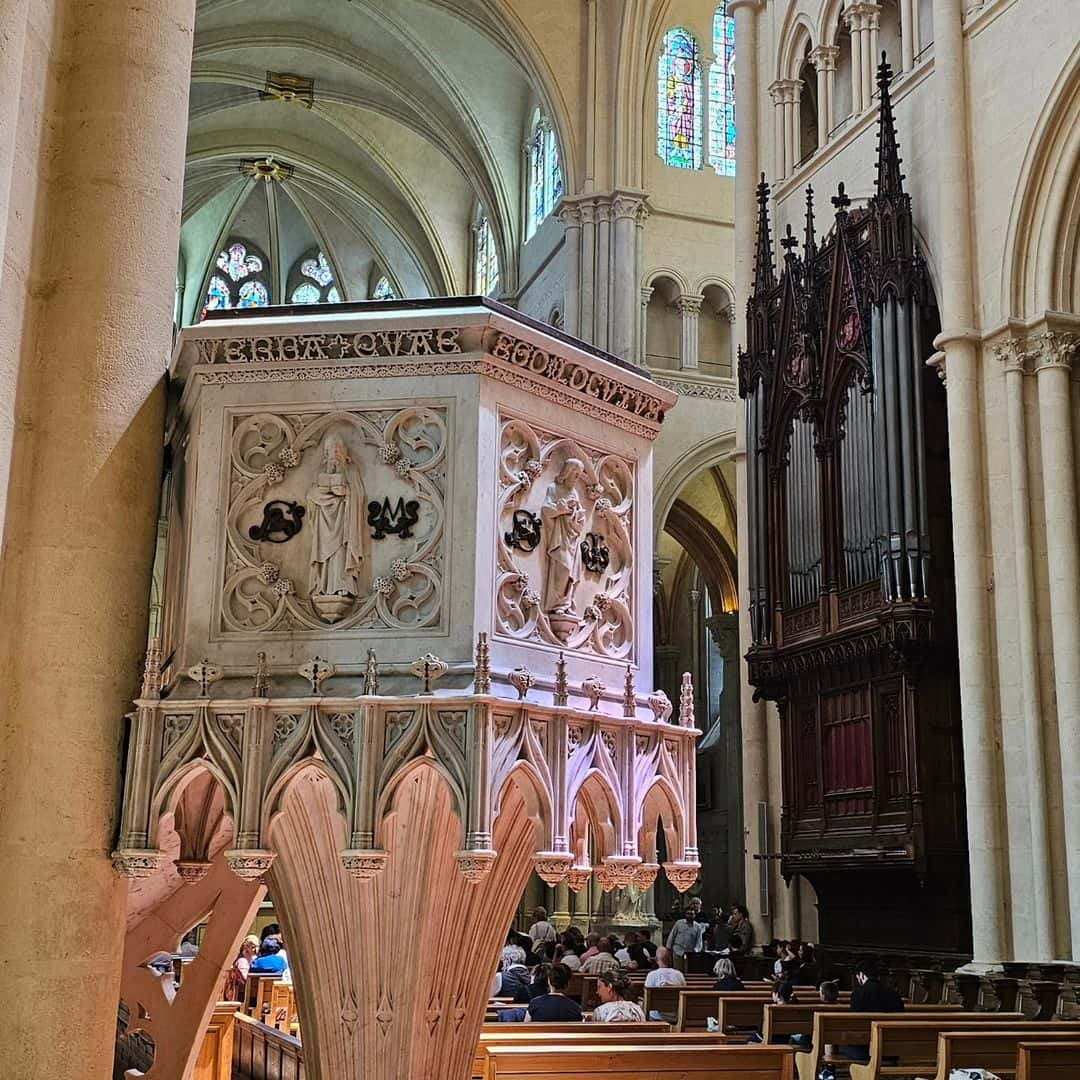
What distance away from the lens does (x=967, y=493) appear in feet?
41.1

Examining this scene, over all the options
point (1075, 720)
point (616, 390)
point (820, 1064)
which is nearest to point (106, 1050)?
point (616, 390)

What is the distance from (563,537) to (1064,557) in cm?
875

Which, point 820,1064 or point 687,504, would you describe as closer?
point 820,1064

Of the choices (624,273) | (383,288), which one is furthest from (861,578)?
(383,288)

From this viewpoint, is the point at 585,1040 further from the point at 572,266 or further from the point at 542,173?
the point at 542,173

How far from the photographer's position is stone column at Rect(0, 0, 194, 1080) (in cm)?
373

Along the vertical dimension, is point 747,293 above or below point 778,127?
below

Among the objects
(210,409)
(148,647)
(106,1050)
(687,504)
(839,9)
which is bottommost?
(106,1050)

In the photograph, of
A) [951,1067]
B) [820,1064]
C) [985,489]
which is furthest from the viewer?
[985,489]

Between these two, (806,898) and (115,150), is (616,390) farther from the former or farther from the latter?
Answer: (806,898)

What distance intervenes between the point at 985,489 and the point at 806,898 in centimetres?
528

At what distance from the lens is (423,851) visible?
4.54 meters

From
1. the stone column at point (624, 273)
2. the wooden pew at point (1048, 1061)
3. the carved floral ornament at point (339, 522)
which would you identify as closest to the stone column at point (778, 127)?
the stone column at point (624, 273)

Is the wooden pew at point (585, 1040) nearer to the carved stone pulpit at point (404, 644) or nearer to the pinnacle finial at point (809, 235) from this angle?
the carved stone pulpit at point (404, 644)
